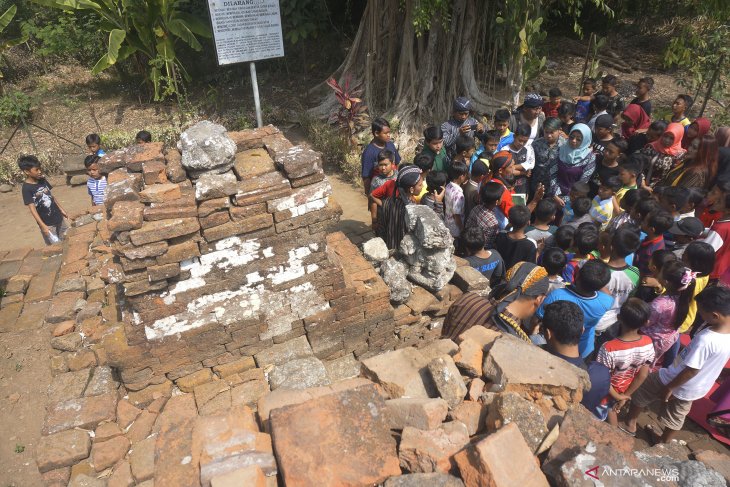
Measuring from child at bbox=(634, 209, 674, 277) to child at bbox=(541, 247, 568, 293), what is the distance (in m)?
1.14

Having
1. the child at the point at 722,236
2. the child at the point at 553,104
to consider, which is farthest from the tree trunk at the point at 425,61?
the child at the point at 722,236

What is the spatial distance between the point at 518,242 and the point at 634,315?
141 centimetres

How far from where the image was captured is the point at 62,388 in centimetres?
383

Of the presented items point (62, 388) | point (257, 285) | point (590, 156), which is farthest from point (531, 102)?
point (62, 388)

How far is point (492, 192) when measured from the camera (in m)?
4.57

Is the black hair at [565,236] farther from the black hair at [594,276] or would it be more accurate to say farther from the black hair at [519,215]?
the black hair at [594,276]

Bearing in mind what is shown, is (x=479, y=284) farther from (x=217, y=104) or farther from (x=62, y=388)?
(x=217, y=104)

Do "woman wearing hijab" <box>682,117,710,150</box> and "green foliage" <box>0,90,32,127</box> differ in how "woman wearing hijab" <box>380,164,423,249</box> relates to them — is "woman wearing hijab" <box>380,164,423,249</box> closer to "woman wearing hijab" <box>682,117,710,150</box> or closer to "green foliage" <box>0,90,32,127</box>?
"woman wearing hijab" <box>682,117,710,150</box>

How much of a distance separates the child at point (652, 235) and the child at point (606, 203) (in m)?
0.40

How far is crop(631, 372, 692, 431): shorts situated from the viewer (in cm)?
355

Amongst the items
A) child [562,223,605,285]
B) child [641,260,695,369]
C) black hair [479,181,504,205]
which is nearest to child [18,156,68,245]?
black hair [479,181,504,205]

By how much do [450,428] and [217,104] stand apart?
1082cm

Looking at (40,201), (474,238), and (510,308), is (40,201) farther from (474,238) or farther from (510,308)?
(510,308)

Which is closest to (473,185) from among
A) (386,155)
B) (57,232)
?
(386,155)
